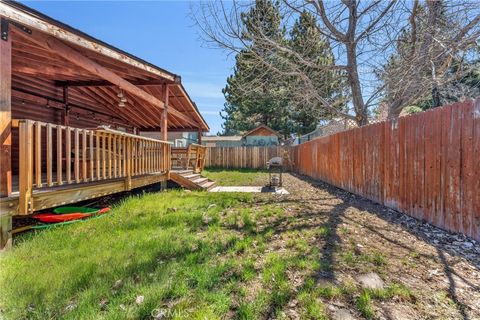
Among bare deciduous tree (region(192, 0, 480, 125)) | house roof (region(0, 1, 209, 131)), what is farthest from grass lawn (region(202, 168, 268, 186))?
bare deciduous tree (region(192, 0, 480, 125))

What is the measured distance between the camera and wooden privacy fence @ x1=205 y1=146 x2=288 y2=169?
17.6 meters

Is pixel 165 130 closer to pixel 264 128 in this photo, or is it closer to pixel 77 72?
pixel 77 72

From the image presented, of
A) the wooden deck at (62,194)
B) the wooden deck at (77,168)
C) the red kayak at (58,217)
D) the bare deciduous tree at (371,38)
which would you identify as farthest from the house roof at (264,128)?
the red kayak at (58,217)

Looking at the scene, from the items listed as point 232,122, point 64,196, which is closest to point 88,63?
point 64,196

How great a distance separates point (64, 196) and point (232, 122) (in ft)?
73.3

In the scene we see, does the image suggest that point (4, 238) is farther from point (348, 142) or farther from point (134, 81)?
point (348, 142)

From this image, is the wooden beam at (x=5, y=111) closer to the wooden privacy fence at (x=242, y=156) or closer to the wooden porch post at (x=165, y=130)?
the wooden porch post at (x=165, y=130)

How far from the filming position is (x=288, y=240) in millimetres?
3547

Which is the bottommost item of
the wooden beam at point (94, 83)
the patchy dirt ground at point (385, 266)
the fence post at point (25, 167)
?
the patchy dirt ground at point (385, 266)

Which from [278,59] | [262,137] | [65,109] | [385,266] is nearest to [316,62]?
[278,59]

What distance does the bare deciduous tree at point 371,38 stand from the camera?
243 inches

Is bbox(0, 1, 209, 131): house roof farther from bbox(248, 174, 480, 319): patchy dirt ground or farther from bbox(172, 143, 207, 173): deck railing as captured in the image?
bbox(248, 174, 480, 319): patchy dirt ground

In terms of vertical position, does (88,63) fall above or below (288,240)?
above

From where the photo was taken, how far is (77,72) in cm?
597
